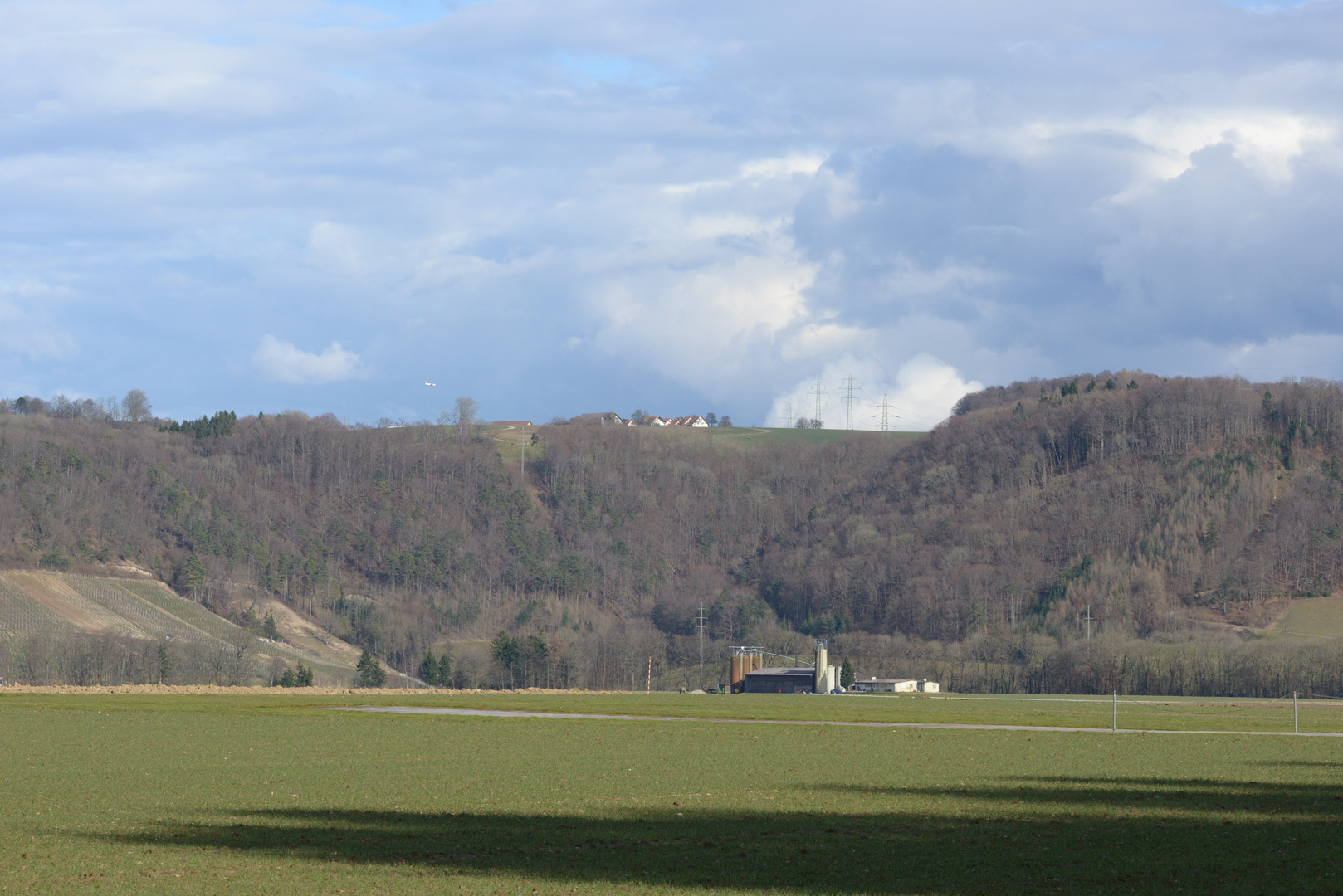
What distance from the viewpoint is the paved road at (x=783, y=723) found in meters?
70.4

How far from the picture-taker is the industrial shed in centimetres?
19188

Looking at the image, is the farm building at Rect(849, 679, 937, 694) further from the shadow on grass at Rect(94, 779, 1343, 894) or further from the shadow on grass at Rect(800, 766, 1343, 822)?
the shadow on grass at Rect(94, 779, 1343, 894)

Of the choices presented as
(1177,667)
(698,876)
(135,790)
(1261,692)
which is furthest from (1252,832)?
(1177,667)

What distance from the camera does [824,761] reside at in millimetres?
47844

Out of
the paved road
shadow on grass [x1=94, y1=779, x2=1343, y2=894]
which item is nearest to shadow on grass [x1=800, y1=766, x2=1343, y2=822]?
shadow on grass [x1=94, y1=779, x2=1343, y2=894]

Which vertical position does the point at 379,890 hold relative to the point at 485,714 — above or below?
above

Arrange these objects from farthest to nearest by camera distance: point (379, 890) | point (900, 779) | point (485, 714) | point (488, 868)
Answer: point (485, 714)
point (900, 779)
point (488, 868)
point (379, 890)

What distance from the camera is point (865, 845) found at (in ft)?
88.9

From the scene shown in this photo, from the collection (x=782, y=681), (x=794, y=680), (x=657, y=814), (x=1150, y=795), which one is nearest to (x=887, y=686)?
(x=794, y=680)

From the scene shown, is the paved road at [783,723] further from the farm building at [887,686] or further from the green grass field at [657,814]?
the farm building at [887,686]

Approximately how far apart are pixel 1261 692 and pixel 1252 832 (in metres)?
160

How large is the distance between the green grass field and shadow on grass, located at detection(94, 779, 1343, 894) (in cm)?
10

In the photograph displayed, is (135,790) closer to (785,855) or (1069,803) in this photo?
(785,855)

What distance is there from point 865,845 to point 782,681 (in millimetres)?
171285
